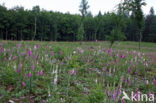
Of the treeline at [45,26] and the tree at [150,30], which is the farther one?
the tree at [150,30]

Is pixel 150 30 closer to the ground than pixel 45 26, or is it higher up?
closer to the ground

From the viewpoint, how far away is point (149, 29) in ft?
249

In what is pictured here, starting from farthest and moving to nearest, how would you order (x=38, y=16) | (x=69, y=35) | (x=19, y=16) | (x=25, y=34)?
(x=69, y=35) < (x=38, y=16) < (x=25, y=34) < (x=19, y=16)

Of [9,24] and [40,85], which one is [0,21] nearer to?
[9,24]

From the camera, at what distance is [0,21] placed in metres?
51.5

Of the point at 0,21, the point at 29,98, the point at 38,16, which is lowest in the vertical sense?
the point at 29,98

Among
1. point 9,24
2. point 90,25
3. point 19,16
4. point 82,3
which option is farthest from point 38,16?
point 82,3

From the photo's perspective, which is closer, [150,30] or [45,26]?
[45,26]

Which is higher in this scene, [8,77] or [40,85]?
[8,77]

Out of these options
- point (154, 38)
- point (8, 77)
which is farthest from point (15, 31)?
point (154, 38)

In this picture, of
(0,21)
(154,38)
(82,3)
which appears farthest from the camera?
(154,38)

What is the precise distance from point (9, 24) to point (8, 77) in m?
56.5

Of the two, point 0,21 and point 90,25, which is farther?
point 90,25

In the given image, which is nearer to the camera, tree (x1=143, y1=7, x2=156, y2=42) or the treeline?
the treeline
